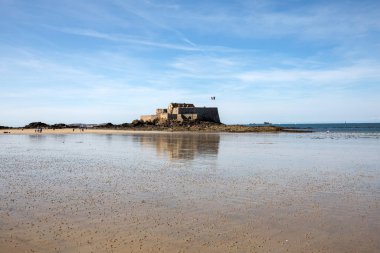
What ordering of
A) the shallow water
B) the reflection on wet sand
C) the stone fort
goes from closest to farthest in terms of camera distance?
the shallow water < the reflection on wet sand < the stone fort

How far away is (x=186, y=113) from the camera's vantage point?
3797 inches

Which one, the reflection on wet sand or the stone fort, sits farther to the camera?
the stone fort

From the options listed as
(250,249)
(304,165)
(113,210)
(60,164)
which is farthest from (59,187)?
(304,165)

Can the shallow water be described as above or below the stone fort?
below

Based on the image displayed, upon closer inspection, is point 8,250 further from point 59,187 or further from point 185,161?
point 185,161

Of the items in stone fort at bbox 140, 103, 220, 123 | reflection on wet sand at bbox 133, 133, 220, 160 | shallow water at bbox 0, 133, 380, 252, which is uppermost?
stone fort at bbox 140, 103, 220, 123

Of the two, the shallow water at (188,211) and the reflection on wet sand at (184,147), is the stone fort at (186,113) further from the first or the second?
the shallow water at (188,211)

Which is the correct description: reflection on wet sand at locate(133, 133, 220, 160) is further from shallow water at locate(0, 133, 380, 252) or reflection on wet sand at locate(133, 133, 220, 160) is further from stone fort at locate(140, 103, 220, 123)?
stone fort at locate(140, 103, 220, 123)

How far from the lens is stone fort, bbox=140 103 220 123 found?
94.9m

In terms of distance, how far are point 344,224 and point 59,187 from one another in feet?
31.1

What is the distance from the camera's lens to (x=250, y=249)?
720 centimetres

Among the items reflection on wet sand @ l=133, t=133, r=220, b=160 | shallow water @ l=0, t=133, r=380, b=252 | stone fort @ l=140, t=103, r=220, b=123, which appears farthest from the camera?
stone fort @ l=140, t=103, r=220, b=123

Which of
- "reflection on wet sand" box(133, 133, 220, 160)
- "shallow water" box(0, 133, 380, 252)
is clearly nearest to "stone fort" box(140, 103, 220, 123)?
"reflection on wet sand" box(133, 133, 220, 160)

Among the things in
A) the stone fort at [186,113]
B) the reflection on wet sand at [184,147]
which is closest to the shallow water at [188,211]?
the reflection on wet sand at [184,147]
